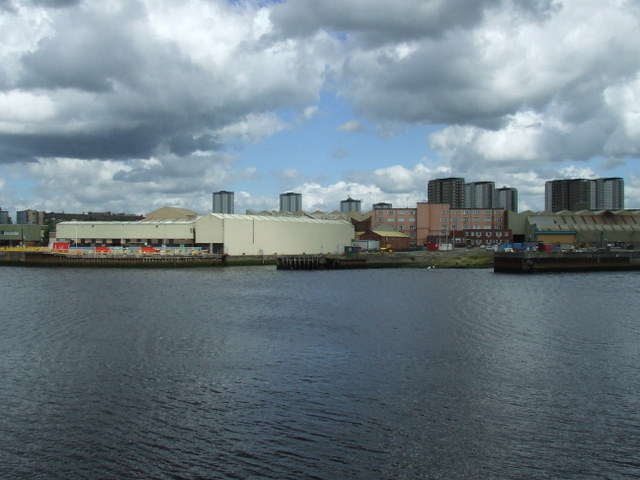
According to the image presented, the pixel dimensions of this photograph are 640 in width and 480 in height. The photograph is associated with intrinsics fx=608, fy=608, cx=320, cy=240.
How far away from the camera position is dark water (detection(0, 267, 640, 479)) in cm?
1296

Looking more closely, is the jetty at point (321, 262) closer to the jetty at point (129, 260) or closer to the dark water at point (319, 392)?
the jetty at point (129, 260)

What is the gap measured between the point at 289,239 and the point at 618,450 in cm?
7457

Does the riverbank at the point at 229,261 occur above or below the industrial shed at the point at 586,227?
below

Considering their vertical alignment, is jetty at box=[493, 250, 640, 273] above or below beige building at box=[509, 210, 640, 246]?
below

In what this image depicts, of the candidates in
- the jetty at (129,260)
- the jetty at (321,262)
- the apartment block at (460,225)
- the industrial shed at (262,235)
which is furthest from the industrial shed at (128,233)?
the apartment block at (460,225)

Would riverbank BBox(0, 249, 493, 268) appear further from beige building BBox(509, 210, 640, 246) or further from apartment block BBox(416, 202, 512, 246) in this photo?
beige building BBox(509, 210, 640, 246)

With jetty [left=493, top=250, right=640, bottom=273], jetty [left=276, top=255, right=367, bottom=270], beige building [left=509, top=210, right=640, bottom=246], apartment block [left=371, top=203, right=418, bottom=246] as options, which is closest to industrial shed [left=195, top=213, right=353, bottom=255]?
jetty [left=276, top=255, right=367, bottom=270]

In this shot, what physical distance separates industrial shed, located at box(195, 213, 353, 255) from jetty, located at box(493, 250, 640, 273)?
29518 millimetres

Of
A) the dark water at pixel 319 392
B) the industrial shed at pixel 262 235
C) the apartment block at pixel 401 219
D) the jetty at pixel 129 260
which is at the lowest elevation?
the dark water at pixel 319 392

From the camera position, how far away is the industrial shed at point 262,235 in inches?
3167

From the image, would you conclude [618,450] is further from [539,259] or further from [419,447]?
[539,259]

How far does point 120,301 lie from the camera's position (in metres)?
39.1

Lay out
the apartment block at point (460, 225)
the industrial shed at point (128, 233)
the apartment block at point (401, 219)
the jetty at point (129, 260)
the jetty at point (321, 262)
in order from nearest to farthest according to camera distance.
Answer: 1. the jetty at point (321, 262)
2. the jetty at point (129, 260)
3. the industrial shed at point (128, 233)
4. the apartment block at point (460, 225)
5. the apartment block at point (401, 219)

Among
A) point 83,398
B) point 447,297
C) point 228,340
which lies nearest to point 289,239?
point 447,297
